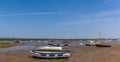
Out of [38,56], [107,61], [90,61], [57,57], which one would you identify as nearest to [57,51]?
[57,57]

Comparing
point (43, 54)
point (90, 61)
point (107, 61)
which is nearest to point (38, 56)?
point (43, 54)

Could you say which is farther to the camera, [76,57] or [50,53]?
[76,57]

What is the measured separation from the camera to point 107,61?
133 ft

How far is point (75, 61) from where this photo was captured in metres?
40.4

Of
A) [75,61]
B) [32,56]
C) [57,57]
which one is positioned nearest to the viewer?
[75,61]

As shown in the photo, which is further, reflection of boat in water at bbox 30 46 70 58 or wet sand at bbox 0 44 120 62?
reflection of boat in water at bbox 30 46 70 58

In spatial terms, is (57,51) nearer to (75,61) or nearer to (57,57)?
(57,57)

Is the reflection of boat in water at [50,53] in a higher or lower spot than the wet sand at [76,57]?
higher

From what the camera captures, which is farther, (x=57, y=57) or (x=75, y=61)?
(x=57, y=57)

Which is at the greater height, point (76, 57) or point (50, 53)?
point (50, 53)

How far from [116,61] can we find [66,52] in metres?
11.9

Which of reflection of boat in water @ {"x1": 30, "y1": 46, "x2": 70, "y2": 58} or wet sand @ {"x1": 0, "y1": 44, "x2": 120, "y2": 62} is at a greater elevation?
reflection of boat in water @ {"x1": 30, "y1": 46, "x2": 70, "y2": 58}

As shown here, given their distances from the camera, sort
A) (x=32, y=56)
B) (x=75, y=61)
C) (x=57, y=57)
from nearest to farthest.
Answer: (x=75, y=61)
(x=57, y=57)
(x=32, y=56)

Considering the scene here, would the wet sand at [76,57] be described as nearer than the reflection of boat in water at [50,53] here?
Yes
